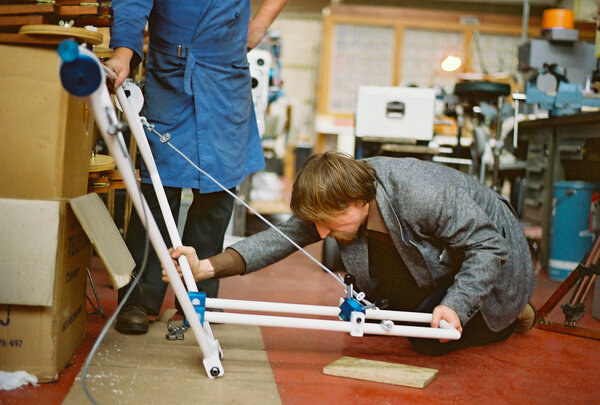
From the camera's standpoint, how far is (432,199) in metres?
1.68

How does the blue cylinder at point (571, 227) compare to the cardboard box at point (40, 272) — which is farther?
the blue cylinder at point (571, 227)

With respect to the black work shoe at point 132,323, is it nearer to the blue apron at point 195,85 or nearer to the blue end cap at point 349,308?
the blue apron at point 195,85

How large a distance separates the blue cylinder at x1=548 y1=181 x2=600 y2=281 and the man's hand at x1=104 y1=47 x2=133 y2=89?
2.52 metres

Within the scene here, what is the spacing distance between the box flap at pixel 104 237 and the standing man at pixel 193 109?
37 centimetres

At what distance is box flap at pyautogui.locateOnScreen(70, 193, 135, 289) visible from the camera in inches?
55.5

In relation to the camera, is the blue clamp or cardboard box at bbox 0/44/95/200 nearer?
cardboard box at bbox 0/44/95/200

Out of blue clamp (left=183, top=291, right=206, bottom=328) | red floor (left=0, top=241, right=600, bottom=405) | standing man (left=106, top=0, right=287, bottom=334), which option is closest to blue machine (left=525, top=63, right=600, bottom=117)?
red floor (left=0, top=241, right=600, bottom=405)

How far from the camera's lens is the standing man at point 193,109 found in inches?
76.9

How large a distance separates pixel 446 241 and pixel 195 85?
0.88m

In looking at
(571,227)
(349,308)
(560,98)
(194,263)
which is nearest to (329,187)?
(349,308)

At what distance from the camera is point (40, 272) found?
4.63 feet

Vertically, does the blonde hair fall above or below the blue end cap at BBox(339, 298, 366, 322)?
above

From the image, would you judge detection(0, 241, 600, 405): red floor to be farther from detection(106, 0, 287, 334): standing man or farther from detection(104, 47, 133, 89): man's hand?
detection(104, 47, 133, 89): man's hand

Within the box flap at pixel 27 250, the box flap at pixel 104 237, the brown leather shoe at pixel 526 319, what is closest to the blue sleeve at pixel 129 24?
the box flap at pixel 104 237
